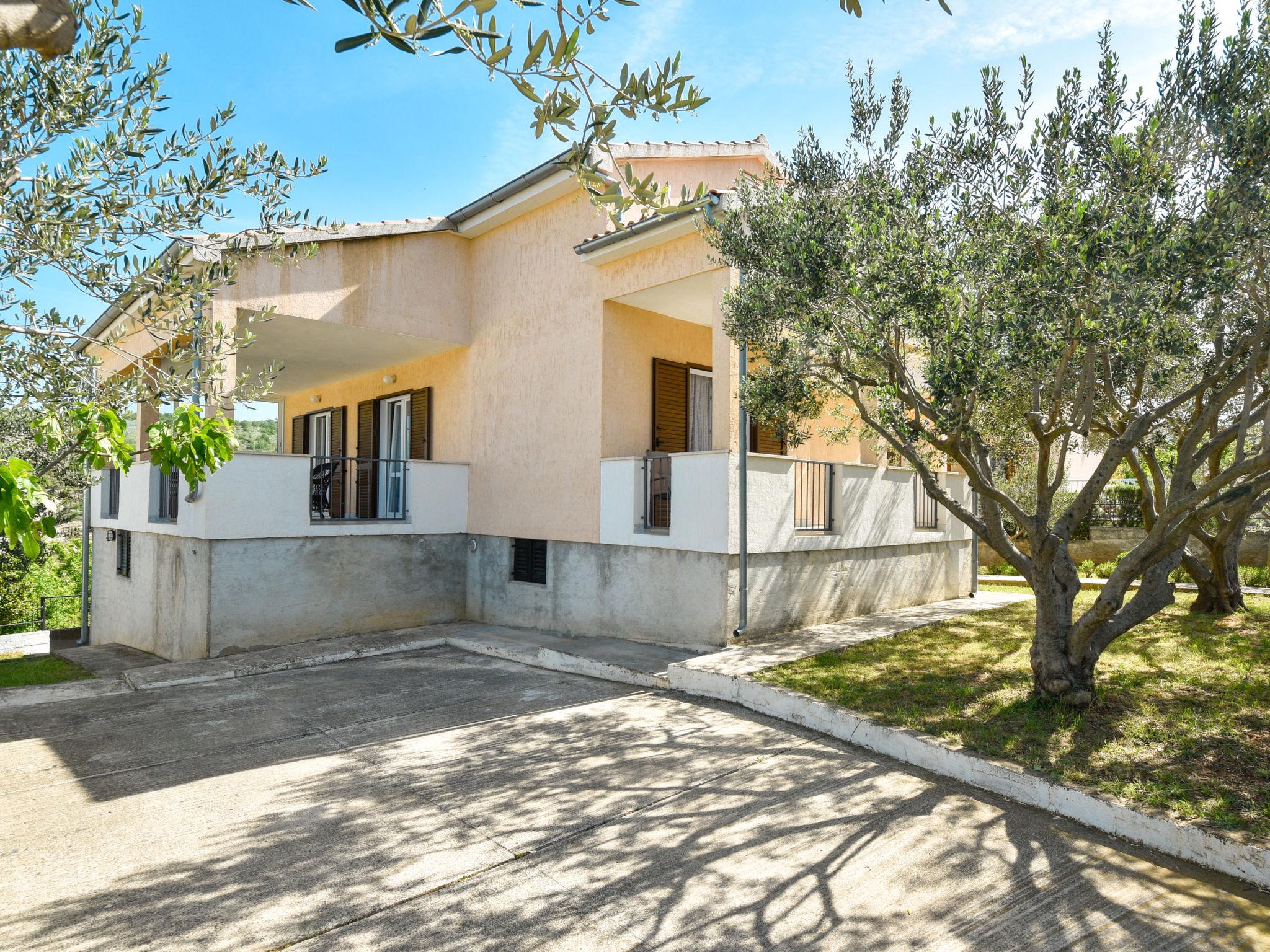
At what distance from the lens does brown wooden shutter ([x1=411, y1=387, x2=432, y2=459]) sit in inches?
564

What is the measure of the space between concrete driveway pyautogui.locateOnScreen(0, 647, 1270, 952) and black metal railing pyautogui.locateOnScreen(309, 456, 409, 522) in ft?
21.2

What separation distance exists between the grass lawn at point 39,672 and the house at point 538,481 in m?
1.17

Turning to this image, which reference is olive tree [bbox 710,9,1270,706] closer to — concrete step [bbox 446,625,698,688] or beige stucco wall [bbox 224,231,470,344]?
concrete step [bbox 446,625,698,688]

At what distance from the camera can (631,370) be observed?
11.2m

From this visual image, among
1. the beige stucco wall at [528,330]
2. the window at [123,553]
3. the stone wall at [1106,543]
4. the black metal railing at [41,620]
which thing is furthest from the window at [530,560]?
the black metal railing at [41,620]

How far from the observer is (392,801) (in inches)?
208

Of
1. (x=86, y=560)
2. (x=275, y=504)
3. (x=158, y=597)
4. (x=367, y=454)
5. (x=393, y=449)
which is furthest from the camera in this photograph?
(x=86, y=560)

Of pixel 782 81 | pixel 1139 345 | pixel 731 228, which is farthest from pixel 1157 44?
pixel 731 228

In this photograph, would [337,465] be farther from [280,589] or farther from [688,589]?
[688,589]

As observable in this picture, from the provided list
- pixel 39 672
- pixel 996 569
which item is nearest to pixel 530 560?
pixel 39 672

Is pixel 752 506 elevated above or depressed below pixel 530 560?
above

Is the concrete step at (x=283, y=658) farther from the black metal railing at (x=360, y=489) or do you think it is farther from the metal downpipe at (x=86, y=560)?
the metal downpipe at (x=86, y=560)

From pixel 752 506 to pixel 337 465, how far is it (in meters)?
10.2

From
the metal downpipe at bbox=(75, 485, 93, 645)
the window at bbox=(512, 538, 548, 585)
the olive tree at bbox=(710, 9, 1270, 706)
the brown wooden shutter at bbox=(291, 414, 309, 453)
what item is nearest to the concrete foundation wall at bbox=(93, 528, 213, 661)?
the metal downpipe at bbox=(75, 485, 93, 645)
